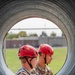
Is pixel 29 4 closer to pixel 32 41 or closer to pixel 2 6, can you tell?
pixel 2 6

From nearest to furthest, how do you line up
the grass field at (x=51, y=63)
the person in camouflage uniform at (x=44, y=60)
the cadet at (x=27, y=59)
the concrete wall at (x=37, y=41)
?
the cadet at (x=27, y=59)
the person in camouflage uniform at (x=44, y=60)
the grass field at (x=51, y=63)
the concrete wall at (x=37, y=41)

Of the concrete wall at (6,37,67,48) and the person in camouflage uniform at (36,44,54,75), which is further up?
the concrete wall at (6,37,67,48)

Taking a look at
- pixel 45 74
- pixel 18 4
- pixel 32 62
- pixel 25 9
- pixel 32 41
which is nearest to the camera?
pixel 32 62

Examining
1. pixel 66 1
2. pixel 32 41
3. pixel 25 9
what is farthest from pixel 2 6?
pixel 32 41

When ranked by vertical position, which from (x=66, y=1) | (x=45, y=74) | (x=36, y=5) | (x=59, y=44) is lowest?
(x=45, y=74)

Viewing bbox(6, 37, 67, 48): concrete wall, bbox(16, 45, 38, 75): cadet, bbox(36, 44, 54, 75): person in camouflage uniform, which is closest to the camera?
bbox(16, 45, 38, 75): cadet

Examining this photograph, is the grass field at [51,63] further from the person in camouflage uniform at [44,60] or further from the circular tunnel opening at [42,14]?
the person in camouflage uniform at [44,60]

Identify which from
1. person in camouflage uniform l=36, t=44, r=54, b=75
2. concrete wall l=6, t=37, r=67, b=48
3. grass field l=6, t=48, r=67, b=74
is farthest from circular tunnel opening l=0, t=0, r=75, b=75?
concrete wall l=6, t=37, r=67, b=48

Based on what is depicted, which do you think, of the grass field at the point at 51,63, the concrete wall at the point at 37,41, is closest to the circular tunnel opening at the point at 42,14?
the grass field at the point at 51,63

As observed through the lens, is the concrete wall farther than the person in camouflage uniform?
Yes

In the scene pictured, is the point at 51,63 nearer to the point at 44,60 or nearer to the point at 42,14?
the point at 42,14

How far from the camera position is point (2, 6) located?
11.9ft

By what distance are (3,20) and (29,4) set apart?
0.41 meters

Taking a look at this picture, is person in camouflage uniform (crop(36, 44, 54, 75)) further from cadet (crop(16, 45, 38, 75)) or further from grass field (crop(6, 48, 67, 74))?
grass field (crop(6, 48, 67, 74))
